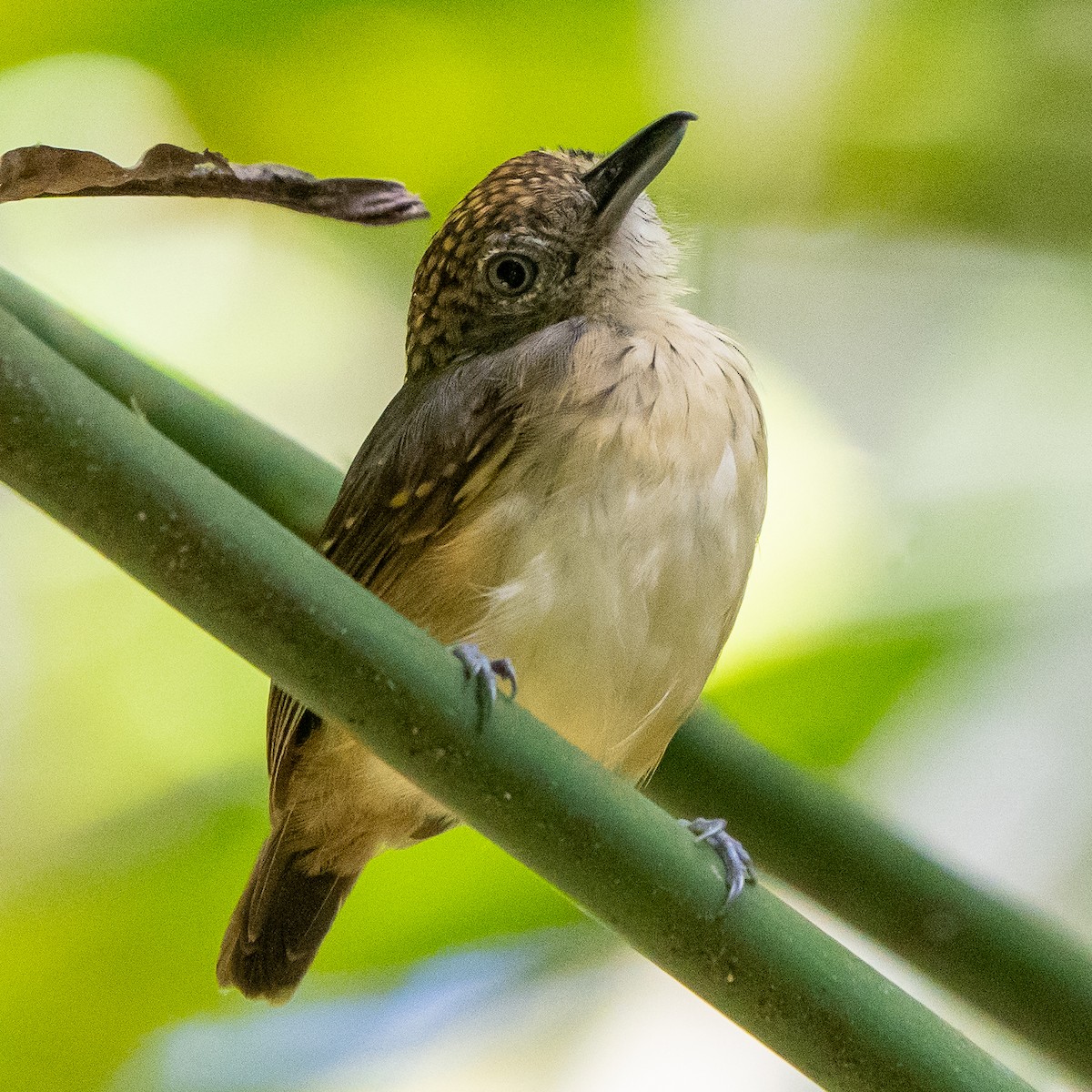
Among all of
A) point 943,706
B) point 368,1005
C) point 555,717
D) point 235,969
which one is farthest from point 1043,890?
point 235,969

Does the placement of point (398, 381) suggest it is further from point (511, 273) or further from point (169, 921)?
point (169, 921)

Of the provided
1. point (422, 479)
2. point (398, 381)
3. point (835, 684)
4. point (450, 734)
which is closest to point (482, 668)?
point (450, 734)

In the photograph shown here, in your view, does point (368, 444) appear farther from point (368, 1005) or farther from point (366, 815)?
point (368, 1005)

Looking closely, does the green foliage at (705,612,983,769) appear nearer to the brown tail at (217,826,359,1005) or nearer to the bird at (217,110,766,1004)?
the bird at (217,110,766,1004)

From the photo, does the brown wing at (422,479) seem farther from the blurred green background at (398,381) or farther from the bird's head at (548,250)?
the blurred green background at (398,381)

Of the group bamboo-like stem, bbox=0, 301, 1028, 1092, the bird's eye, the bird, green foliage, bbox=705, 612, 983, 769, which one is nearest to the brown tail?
the bird

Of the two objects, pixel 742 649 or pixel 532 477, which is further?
pixel 742 649
